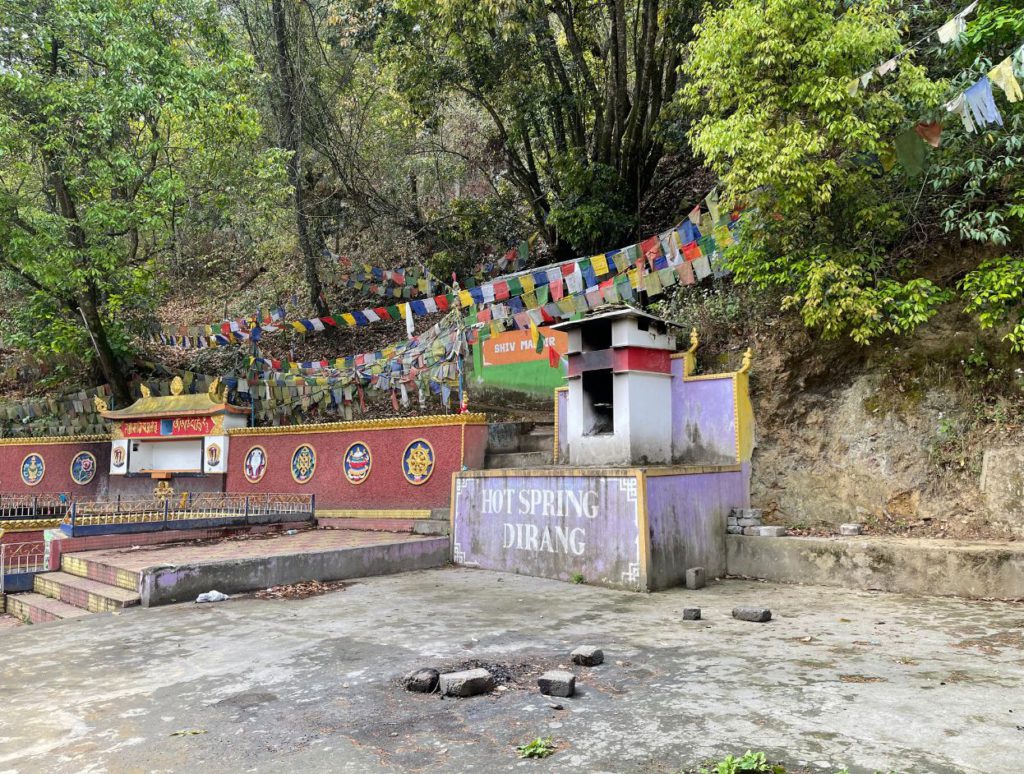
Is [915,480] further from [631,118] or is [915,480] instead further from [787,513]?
[631,118]

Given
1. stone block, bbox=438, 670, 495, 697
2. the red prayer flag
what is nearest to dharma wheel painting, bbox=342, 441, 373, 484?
the red prayer flag

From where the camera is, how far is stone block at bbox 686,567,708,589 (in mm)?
8055

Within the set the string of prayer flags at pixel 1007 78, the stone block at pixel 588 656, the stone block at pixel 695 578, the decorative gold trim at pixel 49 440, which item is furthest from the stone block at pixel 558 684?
the decorative gold trim at pixel 49 440

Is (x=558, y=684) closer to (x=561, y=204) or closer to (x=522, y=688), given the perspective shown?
(x=522, y=688)

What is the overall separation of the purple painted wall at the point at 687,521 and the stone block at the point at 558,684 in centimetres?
376

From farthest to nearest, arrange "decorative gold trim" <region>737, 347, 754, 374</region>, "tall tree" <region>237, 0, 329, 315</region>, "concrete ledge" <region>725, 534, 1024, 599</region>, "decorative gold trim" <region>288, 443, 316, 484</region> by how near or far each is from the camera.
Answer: "tall tree" <region>237, 0, 329, 315</region>, "decorative gold trim" <region>288, 443, 316, 484</region>, "decorative gold trim" <region>737, 347, 754, 374</region>, "concrete ledge" <region>725, 534, 1024, 599</region>

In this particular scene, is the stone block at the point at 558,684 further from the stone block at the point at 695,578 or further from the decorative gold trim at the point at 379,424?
the decorative gold trim at the point at 379,424

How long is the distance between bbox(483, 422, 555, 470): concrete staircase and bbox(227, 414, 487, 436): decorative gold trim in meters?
0.51

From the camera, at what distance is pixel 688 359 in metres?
10.1

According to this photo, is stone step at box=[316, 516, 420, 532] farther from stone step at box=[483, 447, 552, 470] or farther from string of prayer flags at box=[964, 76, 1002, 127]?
string of prayer flags at box=[964, 76, 1002, 127]

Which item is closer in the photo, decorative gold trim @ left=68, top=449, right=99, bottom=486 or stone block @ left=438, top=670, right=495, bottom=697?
stone block @ left=438, top=670, right=495, bottom=697

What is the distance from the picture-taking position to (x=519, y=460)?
1163cm

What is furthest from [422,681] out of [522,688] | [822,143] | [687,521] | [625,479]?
[822,143]

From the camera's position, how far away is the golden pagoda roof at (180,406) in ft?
51.3
